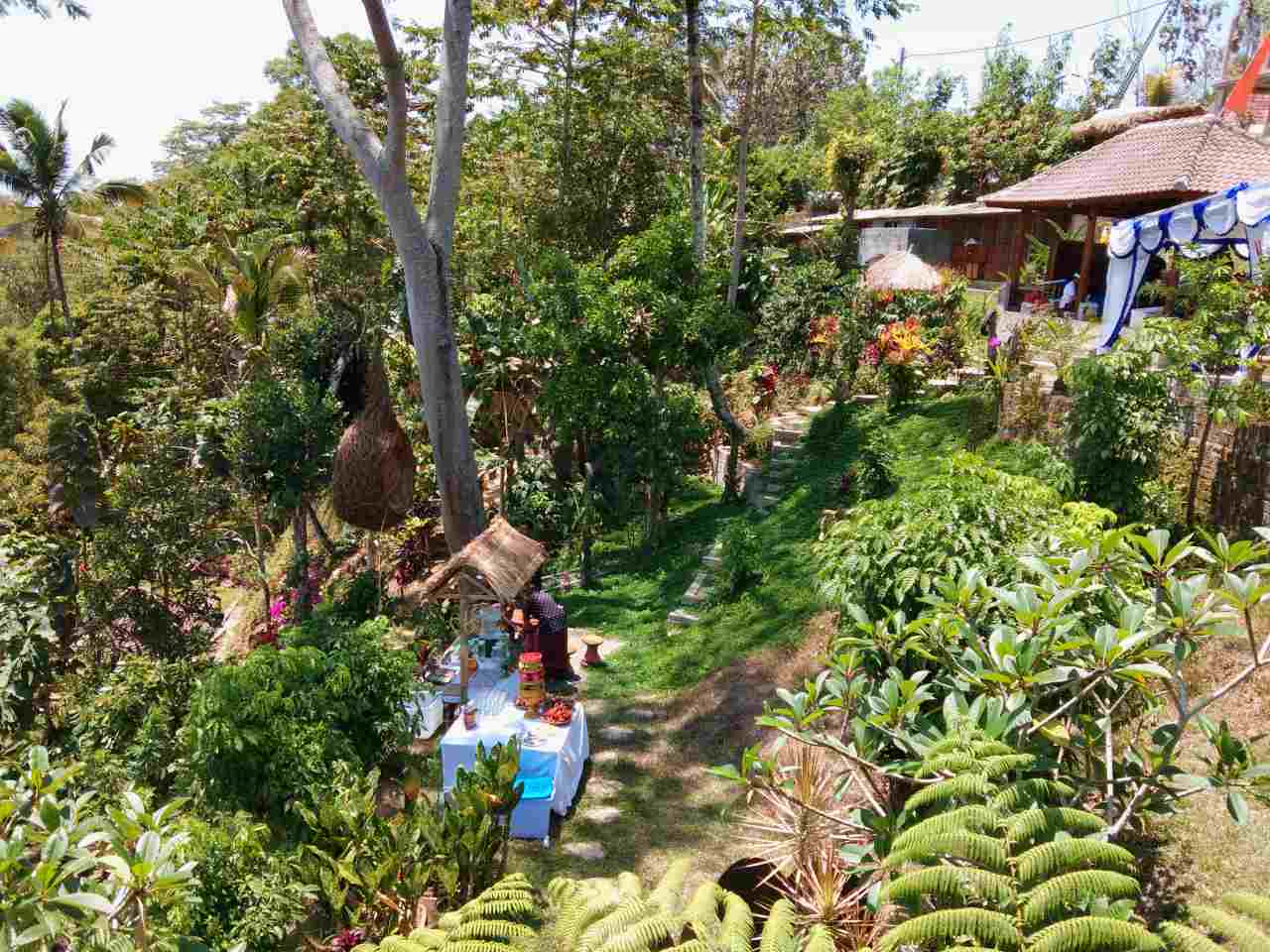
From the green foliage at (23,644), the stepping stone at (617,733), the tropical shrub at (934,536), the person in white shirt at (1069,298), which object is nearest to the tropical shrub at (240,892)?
the stepping stone at (617,733)

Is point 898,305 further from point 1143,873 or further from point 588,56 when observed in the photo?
point 1143,873

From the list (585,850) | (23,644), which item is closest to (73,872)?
(585,850)

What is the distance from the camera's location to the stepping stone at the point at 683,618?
1042 cm

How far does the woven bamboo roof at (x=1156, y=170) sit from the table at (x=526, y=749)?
1228 centimetres

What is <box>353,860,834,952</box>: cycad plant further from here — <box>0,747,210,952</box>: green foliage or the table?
the table

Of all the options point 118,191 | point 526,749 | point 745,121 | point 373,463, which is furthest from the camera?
point 118,191

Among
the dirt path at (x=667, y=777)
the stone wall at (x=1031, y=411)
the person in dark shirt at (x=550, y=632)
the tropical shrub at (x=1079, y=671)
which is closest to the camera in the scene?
the tropical shrub at (x=1079, y=671)

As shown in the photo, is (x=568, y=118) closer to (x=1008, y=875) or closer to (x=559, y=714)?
(x=559, y=714)

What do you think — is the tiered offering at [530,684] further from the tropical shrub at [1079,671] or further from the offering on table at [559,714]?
the tropical shrub at [1079,671]

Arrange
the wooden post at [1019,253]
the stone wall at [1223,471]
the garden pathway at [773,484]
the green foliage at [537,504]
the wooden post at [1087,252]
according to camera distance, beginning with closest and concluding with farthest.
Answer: the stone wall at [1223,471]
the garden pathway at [773,484]
the green foliage at [537,504]
the wooden post at [1087,252]
the wooden post at [1019,253]

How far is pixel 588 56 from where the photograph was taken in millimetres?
17078

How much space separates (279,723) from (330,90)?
6515 millimetres

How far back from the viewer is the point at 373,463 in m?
9.29

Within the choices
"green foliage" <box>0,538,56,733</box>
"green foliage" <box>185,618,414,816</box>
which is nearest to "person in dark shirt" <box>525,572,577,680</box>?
"green foliage" <box>185,618,414,816</box>
